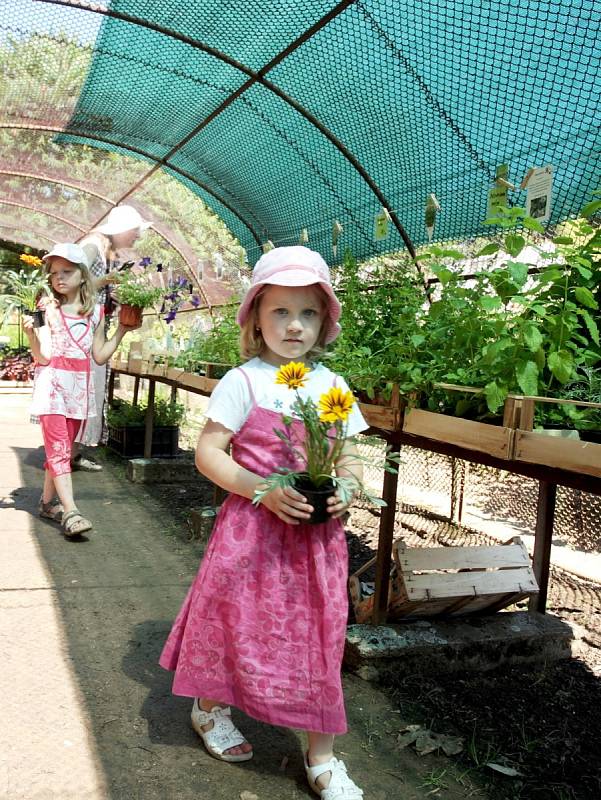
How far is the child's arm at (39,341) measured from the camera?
153 inches

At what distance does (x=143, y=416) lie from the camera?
6832 millimetres

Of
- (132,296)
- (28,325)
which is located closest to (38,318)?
(28,325)

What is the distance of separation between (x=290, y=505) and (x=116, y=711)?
3.33 feet

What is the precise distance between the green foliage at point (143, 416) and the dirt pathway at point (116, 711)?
280 cm

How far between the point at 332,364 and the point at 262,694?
55.3 inches

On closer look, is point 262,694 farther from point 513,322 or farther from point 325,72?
point 325,72

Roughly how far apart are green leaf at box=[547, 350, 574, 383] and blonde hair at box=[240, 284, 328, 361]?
63 cm

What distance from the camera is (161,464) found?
19.3 feet

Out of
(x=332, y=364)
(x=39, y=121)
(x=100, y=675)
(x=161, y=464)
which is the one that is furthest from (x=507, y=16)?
(x=39, y=121)

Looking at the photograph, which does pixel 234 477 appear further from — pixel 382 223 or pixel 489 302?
pixel 382 223

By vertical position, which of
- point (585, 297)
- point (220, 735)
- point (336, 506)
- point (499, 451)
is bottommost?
point (220, 735)

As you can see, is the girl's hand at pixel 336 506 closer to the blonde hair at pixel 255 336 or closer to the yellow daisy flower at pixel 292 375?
the yellow daisy flower at pixel 292 375

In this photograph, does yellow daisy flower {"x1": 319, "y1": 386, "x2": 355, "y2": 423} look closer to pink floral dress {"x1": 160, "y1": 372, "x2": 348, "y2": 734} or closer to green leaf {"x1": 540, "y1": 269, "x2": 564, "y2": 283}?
pink floral dress {"x1": 160, "y1": 372, "x2": 348, "y2": 734}

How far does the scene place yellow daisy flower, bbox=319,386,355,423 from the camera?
1.77 metres
